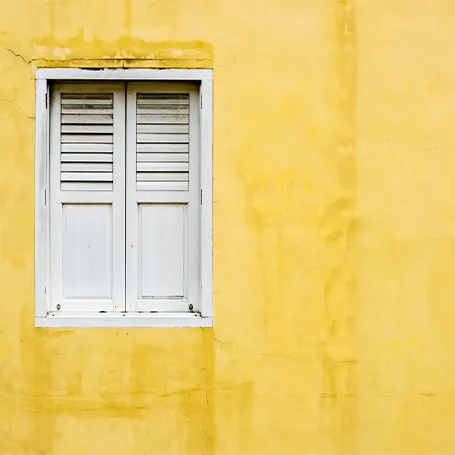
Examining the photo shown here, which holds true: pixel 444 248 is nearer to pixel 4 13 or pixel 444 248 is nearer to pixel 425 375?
pixel 425 375

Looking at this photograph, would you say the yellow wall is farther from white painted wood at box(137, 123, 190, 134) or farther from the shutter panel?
white painted wood at box(137, 123, 190, 134)

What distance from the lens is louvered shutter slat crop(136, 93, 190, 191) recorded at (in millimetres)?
4125

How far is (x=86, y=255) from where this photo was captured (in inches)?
162

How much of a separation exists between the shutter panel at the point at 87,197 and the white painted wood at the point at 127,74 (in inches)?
4.6

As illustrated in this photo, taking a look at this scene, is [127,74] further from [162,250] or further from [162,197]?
[162,250]

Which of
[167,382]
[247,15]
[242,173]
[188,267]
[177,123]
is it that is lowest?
[167,382]

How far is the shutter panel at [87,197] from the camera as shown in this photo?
4.10 meters

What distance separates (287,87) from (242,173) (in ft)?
1.97

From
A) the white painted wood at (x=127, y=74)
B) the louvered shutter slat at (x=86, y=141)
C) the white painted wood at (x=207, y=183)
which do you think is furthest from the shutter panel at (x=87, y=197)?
the white painted wood at (x=207, y=183)

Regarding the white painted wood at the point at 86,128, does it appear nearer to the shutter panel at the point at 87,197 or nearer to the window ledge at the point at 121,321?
the shutter panel at the point at 87,197

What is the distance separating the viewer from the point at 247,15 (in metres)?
3.98

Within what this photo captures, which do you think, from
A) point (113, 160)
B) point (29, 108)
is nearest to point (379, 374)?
point (113, 160)

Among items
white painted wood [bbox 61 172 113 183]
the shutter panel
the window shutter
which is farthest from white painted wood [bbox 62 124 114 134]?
white painted wood [bbox 61 172 113 183]

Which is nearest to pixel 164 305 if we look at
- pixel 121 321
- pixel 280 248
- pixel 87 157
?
pixel 121 321
